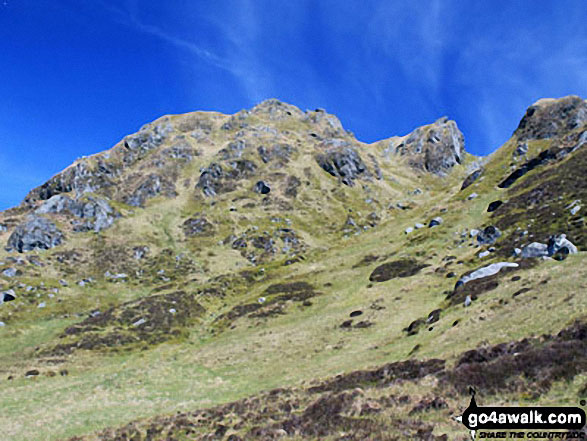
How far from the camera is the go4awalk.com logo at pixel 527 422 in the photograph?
1049cm

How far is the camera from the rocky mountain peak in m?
152

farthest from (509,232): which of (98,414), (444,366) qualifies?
(98,414)

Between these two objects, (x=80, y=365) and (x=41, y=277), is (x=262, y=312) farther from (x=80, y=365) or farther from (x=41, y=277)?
(x=41, y=277)

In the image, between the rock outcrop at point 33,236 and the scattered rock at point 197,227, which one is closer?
the rock outcrop at point 33,236

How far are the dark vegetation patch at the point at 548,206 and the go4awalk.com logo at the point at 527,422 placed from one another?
44.0 m

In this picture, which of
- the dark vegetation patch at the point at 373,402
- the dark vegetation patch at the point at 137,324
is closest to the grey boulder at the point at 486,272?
the dark vegetation patch at the point at 373,402

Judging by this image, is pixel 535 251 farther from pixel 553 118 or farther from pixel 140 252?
pixel 553 118

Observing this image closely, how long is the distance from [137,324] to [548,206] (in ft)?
301

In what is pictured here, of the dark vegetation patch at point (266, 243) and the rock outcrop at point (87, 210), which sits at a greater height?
the rock outcrop at point (87, 210)

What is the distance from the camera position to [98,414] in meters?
32.8

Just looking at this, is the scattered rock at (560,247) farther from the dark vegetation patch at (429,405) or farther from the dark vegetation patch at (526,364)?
the dark vegetation patch at (429,405)

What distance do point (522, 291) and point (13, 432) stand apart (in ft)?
163

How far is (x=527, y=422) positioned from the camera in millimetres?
11523

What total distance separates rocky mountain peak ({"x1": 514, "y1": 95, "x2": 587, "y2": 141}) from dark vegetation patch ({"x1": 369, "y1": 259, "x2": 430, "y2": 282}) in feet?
408
